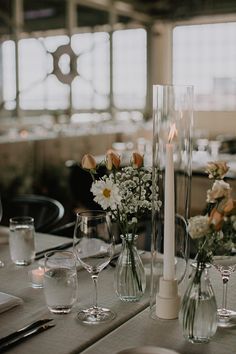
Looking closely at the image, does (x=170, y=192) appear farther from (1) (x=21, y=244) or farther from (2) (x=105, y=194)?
(1) (x=21, y=244)

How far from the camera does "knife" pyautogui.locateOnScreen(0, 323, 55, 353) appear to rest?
103 centimetres

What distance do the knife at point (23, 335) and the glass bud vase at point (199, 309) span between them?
29 cm

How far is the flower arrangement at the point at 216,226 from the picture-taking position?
0.99 m

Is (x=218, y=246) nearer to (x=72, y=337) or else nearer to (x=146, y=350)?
(x=146, y=350)

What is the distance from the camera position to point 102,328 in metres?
1.13

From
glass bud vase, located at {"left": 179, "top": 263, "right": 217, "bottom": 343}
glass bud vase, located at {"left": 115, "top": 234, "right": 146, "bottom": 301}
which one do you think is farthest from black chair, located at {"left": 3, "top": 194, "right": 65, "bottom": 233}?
glass bud vase, located at {"left": 179, "top": 263, "right": 217, "bottom": 343}

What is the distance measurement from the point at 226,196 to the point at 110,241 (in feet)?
1.02

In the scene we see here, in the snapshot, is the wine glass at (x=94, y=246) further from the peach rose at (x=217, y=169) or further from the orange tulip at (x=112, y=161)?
the peach rose at (x=217, y=169)

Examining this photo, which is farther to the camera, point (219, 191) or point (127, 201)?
point (127, 201)

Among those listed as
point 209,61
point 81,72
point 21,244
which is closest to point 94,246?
point 21,244

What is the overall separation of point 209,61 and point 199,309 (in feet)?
32.8

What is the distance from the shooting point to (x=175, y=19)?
1041cm

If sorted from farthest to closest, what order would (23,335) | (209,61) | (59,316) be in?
1. (209,61)
2. (59,316)
3. (23,335)

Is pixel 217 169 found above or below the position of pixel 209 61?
below
